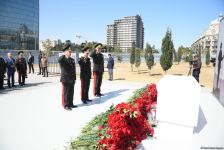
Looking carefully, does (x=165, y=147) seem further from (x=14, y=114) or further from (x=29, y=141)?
(x=14, y=114)

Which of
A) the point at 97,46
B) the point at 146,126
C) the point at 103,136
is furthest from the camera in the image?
the point at 97,46

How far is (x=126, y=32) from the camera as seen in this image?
17862 cm

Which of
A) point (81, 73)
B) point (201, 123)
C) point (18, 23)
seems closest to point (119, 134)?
point (201, 123)

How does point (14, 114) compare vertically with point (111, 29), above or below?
below

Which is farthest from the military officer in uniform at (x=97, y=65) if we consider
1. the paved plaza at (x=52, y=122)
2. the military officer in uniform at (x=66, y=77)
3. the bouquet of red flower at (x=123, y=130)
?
the bouquet of red flower at (x=123, y=130)

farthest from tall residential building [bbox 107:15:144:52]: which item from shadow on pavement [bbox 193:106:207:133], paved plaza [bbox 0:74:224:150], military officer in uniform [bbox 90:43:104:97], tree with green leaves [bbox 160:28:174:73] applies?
shadow on pavement [bbox 193:106:207:133]

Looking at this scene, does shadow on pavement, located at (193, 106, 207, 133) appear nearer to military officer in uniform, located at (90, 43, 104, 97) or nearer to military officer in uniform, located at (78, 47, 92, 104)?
military officer in uniform, located at (78, 47, 92, 104)

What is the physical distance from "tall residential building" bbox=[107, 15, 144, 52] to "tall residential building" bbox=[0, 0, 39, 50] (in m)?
79.1

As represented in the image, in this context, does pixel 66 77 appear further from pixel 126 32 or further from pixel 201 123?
pixel 126 32

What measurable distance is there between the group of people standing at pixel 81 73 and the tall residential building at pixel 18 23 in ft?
264

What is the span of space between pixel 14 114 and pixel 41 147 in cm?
251

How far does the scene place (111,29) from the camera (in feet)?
612

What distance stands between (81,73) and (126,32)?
174 metres

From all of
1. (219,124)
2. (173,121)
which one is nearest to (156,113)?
(173,121)
